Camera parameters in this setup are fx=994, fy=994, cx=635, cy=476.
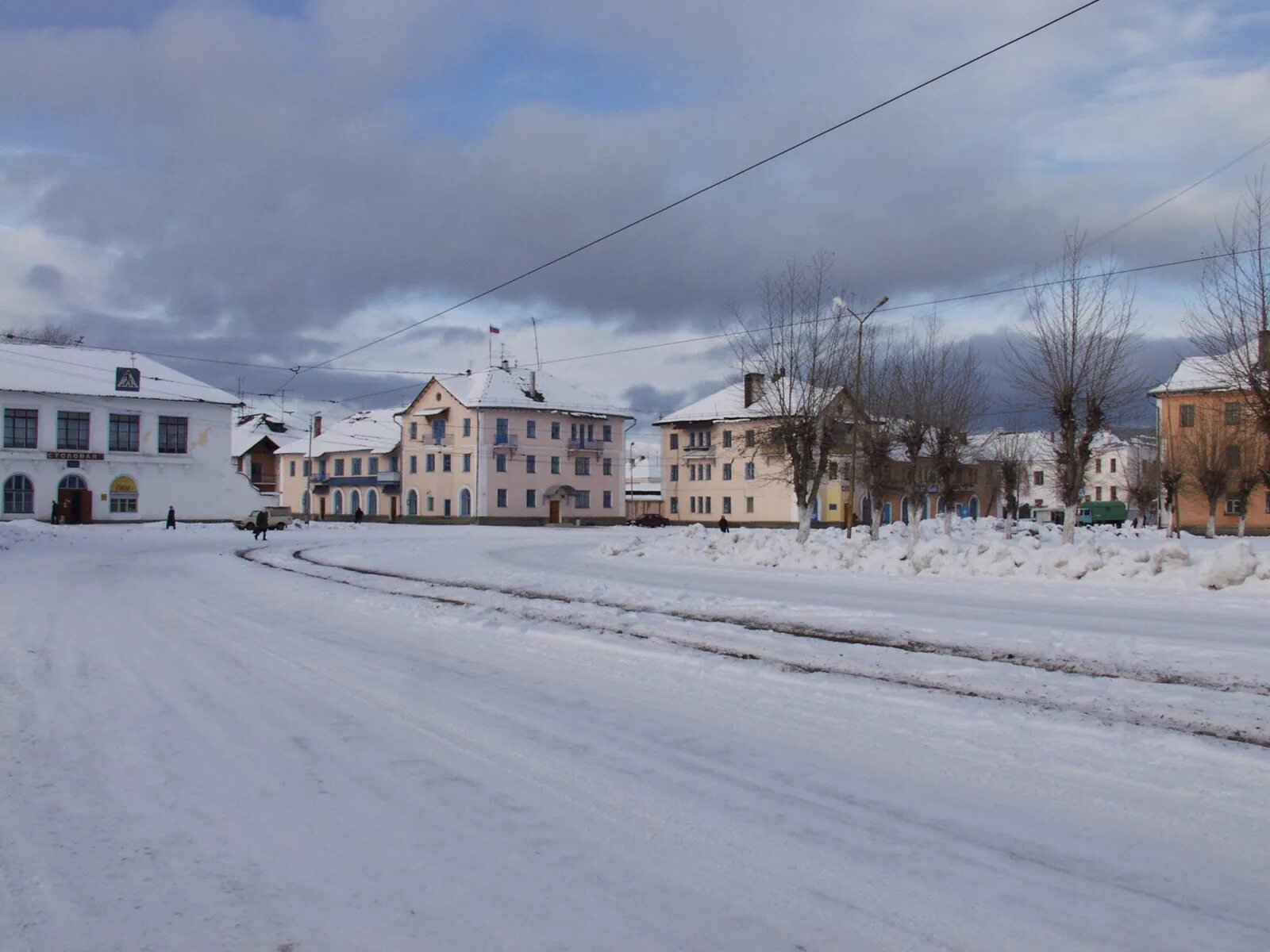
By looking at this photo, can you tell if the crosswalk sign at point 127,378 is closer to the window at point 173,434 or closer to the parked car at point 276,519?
the window at point 173,434

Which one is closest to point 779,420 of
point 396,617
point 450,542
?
point 450,542

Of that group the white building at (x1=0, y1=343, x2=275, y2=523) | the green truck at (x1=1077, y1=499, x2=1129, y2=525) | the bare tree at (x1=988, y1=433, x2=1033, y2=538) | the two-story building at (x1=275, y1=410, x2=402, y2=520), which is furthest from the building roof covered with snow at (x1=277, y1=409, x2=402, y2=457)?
the green truck at (x1=1077, y1=499, x2=1129, y2=525)

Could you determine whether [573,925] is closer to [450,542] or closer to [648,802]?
[648,802]

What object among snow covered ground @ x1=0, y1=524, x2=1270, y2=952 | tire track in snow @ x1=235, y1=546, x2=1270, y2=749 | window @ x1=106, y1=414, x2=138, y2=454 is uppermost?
window @ x1=106, y1=414, x2=138, y2=454

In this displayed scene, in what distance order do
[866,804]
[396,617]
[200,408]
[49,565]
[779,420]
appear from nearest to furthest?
[866,804] < [396,617] < [49,565] < [779,420] < [200,408]

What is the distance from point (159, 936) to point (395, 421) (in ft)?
305

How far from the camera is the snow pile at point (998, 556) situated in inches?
758

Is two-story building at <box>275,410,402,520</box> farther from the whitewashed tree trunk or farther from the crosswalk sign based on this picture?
the whitewashed tree trunk

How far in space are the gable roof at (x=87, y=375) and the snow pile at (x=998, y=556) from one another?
4714 cm

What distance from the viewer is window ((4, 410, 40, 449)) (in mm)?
61000

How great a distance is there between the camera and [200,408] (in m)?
68.4

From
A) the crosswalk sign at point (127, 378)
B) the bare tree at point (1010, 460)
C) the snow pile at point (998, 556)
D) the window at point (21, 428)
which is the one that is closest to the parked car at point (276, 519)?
the crosswalk sign at point (127, 378)

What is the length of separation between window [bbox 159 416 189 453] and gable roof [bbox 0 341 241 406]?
4.91 ft

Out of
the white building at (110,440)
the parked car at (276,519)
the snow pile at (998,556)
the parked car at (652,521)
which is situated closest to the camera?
the snow pile at (998,556)
